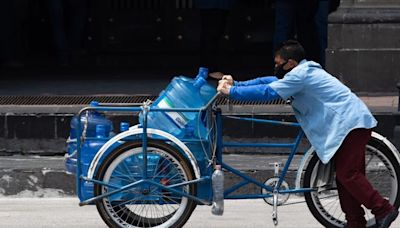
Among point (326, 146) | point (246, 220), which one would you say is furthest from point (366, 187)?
point (246, 220)

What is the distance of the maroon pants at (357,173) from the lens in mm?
6250

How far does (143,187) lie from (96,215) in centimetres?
133

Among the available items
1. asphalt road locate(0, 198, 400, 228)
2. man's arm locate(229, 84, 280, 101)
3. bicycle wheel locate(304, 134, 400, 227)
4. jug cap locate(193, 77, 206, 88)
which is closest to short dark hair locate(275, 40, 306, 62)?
man's arm locate(229, 84, 280, 101)

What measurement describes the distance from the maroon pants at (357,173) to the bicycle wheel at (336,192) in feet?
0.85

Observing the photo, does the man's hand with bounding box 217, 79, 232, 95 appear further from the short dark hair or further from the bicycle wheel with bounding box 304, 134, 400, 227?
the bicycle wheel with bounding box 304, 134, 400, 227

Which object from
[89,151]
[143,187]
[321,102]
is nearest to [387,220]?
[321,102]

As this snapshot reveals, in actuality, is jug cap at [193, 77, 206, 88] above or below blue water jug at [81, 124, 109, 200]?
above

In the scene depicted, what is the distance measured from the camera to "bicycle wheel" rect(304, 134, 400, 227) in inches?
260

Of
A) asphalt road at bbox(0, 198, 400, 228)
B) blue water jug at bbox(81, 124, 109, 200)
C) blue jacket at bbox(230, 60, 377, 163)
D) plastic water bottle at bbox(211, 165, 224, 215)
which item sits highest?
blue jacket at bbox(230, 60, 377, 163)

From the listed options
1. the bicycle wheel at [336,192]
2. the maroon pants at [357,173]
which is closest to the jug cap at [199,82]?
the bicycle wheel at [336,192]

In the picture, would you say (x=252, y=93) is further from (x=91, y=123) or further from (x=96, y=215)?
(x=96, y=215)

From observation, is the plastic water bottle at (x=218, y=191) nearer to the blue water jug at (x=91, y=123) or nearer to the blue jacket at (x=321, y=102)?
the blue jacket at (x=321, y=102)

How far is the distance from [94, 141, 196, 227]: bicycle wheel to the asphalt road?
2.34 ft

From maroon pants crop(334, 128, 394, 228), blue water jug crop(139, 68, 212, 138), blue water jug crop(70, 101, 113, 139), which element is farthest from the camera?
blue water jug crop(70, 101, 113, 139)
